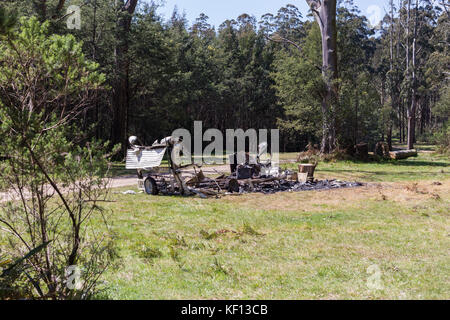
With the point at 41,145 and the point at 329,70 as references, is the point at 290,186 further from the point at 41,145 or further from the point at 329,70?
the point at 329,70

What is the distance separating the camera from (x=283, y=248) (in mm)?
5953

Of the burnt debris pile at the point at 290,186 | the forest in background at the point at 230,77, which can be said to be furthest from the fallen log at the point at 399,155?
the burnt debris pile at the point at 290,186

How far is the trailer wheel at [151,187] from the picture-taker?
455 inches

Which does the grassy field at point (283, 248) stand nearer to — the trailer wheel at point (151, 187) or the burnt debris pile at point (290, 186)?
the trailer wheel at point (151, 187)

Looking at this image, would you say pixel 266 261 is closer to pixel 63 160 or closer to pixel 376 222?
pixel 63 160

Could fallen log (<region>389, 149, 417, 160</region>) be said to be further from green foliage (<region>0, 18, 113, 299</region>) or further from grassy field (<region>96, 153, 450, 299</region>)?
green foliage (<region>0, 18, 113, 299</region>)

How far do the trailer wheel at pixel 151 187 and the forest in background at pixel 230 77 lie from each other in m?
3.08

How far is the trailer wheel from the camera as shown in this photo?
455 inches

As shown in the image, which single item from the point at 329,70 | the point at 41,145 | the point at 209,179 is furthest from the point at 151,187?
the point at 329,70

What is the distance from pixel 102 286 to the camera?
422cm

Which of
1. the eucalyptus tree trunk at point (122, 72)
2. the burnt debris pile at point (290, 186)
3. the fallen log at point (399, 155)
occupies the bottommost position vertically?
the burnt debris pile at point (290, 186)

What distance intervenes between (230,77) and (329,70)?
19827 mm

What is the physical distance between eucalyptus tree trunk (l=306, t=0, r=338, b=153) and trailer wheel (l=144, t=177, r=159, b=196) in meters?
13.3
